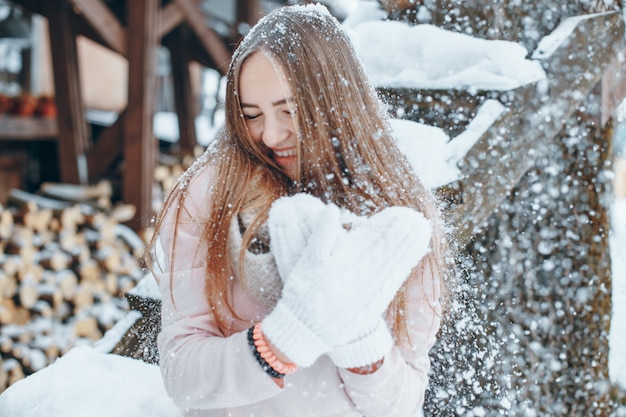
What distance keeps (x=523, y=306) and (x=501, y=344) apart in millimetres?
128

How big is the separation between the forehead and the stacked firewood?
2.43 meters

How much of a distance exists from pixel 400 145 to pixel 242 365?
1.85 ft

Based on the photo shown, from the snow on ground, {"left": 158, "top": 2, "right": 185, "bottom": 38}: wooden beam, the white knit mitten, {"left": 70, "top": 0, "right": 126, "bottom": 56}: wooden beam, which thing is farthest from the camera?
{"left": 158, "top": 2, "right": 185, "bottom": 38}: wooden beam

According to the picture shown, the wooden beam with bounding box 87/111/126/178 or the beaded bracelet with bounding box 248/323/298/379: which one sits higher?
the beaded bracelet with bounding box 248/323/298/379

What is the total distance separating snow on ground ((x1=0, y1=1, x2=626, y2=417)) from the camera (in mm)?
1343

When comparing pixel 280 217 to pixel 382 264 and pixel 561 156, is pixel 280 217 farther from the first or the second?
pixel 561 156

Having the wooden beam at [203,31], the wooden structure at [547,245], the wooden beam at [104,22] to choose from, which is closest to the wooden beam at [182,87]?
the wooden beam at [203,31]

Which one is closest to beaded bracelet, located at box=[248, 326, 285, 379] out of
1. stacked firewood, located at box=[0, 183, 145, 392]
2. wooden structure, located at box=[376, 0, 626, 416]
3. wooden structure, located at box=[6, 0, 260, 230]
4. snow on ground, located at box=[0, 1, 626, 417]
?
snow on ground, located at box=[0, 1, 626, 417]

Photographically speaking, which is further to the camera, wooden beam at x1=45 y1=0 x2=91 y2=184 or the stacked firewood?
wooden beam at x1=45 y1=0 x2=91 y2=184

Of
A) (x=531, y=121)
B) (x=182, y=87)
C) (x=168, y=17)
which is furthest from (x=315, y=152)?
(x=182, y=87)

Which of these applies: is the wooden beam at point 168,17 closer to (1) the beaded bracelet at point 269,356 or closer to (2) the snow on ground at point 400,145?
(2) the snow on ground at point 400,145

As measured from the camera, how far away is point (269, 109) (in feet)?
3.45

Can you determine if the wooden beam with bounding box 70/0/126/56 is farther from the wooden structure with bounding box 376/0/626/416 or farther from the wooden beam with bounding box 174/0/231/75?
the wooden structure with bounding box 376/0/626/416

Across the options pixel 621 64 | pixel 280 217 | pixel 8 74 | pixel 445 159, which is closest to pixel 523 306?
pixel 445 159
